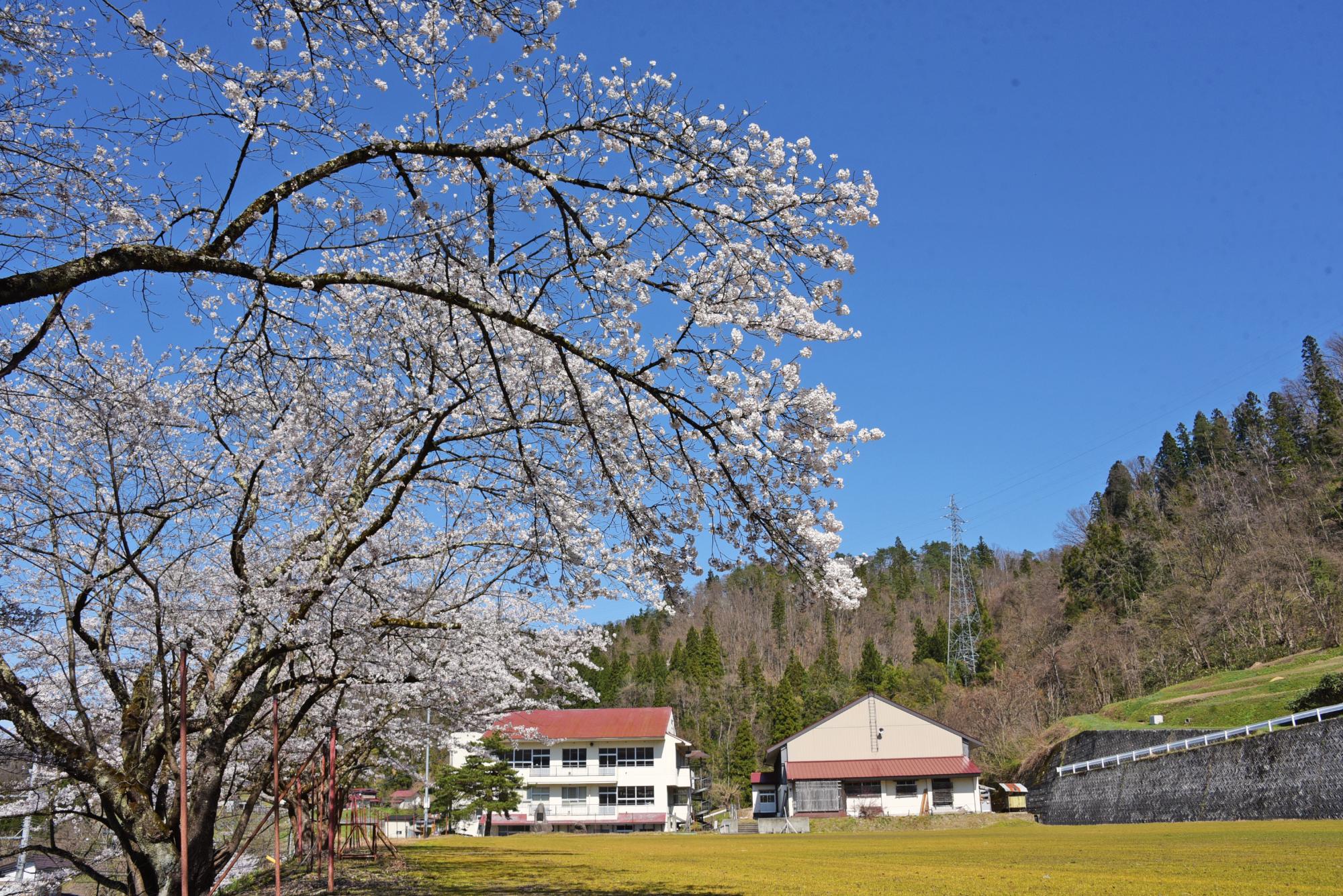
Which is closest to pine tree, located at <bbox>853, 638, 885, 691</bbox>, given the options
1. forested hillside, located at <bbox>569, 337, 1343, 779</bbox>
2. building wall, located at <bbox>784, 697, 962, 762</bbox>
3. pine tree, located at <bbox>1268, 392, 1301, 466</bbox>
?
forested hillside, located at <bbox>569, 337, 1343, 779</bbox>

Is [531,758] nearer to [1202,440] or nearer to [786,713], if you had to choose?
[786,713]

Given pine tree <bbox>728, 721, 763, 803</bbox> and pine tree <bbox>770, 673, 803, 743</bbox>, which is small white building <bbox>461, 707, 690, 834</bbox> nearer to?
Answer: pine tree <bbox>728, 721, 763, 803</bbox>

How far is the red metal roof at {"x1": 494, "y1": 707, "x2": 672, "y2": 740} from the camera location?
46312 mm

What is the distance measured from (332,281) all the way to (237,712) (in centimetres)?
377

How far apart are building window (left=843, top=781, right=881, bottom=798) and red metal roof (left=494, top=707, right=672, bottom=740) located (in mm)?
10272

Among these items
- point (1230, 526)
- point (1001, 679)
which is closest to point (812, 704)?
point (1001, 679)

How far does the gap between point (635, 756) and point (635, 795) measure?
1992 mm

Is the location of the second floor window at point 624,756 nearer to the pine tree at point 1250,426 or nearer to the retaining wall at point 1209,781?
the retaining wall at point 1209,781

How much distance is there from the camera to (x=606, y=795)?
46844mm

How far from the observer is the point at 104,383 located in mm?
7281

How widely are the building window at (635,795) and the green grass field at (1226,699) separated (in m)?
20.8

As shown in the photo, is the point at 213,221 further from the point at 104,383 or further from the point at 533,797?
the point at 533,797

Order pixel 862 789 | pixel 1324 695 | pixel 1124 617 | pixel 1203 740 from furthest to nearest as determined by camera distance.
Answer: pixel 1124 617 → pixel 862 789 → pixel 1203 740 → pixel 1324 695

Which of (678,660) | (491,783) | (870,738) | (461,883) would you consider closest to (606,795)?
(491,783)
